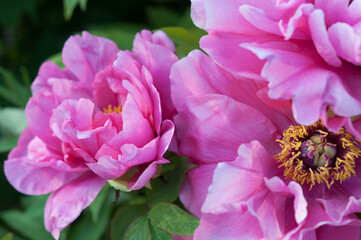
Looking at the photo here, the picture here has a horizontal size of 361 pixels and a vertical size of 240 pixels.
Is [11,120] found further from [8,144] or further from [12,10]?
[12,10]

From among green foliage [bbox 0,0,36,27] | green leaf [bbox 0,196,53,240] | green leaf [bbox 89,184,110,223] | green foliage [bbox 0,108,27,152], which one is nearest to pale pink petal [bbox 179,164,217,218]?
green leaf [bbox 89,184,110,223]

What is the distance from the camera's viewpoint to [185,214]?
649 mm

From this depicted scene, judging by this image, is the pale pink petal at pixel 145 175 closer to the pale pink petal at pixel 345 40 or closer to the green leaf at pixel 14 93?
the pale pink petal at pixel 345 40

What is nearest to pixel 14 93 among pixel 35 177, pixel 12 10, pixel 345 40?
pixel 35 177

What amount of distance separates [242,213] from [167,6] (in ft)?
3.24

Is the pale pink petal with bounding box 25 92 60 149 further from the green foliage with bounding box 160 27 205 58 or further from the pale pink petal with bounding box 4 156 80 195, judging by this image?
the green foliage with bounding box 160 27 205 58

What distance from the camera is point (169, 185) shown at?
2.30ft

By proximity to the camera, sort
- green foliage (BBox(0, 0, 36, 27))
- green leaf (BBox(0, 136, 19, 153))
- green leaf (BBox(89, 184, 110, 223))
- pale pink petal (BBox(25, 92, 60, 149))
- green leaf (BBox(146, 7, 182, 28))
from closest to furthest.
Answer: pale pink petal (BBox(25, 92, 60, 149))
green leaf (BBox(89, 184, 110, 223))
green leaf (BBox(0, 136, 19, 153))
green leaf (BBox(146, 7, 182, 28))
green foliage (BBox(0, 0, 36, 27))

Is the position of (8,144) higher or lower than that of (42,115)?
lower

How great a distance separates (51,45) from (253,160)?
3.62 ft

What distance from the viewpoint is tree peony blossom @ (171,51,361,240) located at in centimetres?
58

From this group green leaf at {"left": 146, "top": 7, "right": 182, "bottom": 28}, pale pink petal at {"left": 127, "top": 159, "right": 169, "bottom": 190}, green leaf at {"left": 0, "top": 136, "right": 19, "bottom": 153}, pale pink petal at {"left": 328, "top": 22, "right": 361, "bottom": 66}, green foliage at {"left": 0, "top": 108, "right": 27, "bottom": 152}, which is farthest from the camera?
green leaf at {"left": 146, "top": 7, "right": 182, "bottom": 28}

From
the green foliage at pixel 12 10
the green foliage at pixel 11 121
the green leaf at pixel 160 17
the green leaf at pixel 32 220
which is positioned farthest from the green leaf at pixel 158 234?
the green foliage at pixel 12 10

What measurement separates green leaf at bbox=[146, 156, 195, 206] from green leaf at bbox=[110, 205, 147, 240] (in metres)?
0.04
